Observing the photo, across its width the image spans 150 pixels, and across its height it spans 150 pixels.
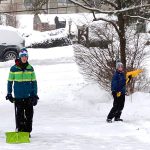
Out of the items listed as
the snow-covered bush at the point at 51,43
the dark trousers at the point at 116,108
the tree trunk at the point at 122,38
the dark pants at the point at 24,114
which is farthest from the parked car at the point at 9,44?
the dark pants at the point at 24,114

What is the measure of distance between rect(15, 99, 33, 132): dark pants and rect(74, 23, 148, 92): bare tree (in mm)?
6085

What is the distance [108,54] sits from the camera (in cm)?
1508

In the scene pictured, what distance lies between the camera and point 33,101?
29.6 feet

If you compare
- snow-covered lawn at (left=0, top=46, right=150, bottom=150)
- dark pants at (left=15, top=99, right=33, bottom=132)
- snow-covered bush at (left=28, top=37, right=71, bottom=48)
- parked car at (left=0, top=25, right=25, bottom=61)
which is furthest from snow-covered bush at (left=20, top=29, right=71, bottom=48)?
dark pants at (left=15, top=99, right=33, bottom=132)

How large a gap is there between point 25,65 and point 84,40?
6707mm

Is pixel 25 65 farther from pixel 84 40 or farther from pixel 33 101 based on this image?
pixel 84 40

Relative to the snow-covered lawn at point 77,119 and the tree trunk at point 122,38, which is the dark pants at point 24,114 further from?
the tree trunk at point 122,38

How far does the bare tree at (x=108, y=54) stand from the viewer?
1504 cm

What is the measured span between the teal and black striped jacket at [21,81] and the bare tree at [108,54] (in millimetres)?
6163

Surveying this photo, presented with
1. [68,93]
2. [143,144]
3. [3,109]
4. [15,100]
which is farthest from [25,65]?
[68,93]

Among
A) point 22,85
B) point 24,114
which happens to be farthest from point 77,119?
point 22,85

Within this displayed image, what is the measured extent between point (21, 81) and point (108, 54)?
252 inches

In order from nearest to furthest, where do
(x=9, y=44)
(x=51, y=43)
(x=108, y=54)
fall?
(x=108, y=54), (x=9, y=44), (x=51, y=43)

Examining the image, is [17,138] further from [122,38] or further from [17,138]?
[122,38]
